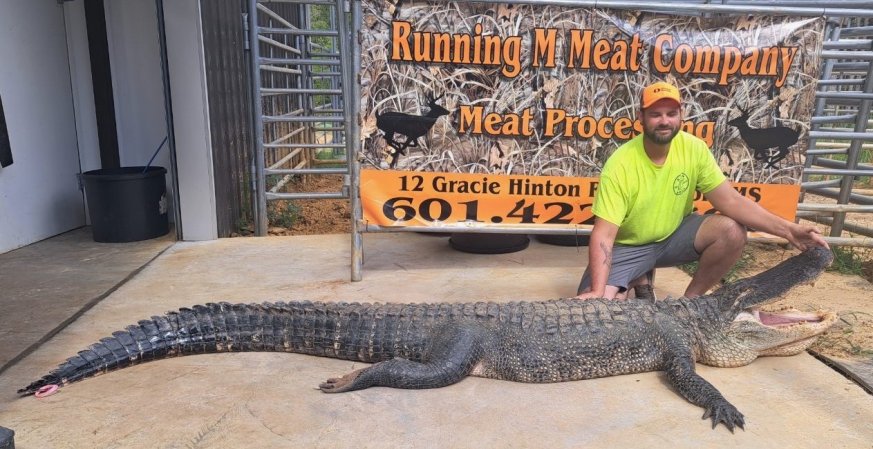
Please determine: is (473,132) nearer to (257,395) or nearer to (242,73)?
(257,395)

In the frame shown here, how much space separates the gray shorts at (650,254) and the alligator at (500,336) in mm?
463

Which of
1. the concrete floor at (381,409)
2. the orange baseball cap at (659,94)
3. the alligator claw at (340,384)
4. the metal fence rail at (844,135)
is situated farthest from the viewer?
the metal fence rail at (844,135)

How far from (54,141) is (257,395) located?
4.36 meters

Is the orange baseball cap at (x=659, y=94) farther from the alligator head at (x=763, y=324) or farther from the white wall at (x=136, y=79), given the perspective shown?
the white wall at (x=136, y=79)

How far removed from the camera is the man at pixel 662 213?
10.3ft

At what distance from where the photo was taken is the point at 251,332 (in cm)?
295

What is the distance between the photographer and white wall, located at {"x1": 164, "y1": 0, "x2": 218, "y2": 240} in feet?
16.2

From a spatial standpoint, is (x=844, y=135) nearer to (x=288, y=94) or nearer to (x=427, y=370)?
(x=427, y=370)

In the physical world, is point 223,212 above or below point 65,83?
below

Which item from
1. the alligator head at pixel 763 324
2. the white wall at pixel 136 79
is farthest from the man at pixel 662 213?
the white wall at pixel 136 79

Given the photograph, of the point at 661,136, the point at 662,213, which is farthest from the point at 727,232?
the point at 661,136

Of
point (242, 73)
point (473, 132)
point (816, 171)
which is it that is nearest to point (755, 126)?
point (816, 171)

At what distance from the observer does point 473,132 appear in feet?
13.0

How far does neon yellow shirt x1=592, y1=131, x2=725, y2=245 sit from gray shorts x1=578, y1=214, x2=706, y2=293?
7 cm
